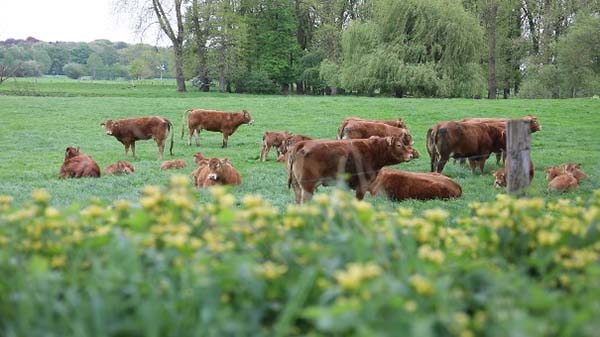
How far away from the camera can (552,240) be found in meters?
2.81

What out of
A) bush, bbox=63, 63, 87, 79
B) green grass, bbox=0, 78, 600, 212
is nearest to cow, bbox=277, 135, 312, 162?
green grass, bbox=0, 78, 600, 212

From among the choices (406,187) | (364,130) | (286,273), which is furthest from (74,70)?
(286,273)

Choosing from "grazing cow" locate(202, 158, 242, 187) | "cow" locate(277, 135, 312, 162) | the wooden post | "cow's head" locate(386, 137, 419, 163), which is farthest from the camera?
"cow" locate(277, 135, 312, 162)

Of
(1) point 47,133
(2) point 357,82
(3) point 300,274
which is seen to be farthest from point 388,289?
(2) point 357,82

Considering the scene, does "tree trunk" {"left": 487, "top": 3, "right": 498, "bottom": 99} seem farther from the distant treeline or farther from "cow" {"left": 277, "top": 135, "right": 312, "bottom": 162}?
"cow" {"left": 277, "top": 135, "right": 312, "bottom": 162}

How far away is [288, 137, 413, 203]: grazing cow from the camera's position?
346 inches

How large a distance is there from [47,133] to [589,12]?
1717 inches

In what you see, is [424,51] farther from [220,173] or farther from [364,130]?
[220,173]

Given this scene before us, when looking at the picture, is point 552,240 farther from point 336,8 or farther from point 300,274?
point 336,8

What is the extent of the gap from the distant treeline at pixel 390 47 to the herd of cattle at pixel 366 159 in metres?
21.4

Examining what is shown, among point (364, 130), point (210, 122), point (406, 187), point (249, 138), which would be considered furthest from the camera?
point (249, 138)

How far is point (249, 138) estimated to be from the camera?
22.2m

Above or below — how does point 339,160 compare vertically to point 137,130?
above

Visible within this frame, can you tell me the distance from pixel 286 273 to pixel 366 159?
642 cm
